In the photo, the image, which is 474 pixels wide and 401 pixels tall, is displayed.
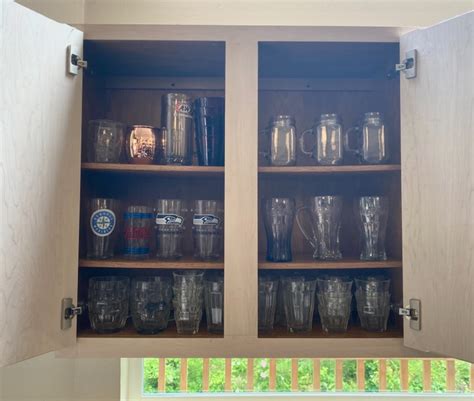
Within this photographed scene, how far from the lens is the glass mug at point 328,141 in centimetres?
106

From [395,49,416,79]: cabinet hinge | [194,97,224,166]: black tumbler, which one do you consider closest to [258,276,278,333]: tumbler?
[194,97,224,166]: black tumbler

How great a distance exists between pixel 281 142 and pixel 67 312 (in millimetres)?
681

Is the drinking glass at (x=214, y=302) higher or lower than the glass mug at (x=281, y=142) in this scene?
lower

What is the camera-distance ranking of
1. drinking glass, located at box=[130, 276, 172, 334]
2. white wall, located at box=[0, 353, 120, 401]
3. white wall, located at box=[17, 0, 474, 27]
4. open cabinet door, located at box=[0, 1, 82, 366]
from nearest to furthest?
open cabinet door, located at box=[0, 1, 82, 366] → drinking glass, located at box=[130, 276, 172, 334] → white wall, located at box=[0, 353, 120, 401] → white wall, located at box=[17, 0, 474, 27]

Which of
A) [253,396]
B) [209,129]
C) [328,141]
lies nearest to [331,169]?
[328,141]

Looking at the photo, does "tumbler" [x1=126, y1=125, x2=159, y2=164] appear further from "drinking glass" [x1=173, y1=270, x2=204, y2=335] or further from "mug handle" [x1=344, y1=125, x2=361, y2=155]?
"mug handle" [x1=344, y1=125, x2=361, y2=155]

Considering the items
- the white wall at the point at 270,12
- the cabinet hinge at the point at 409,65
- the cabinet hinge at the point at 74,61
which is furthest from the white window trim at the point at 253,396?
the white wall at the point at 270,12

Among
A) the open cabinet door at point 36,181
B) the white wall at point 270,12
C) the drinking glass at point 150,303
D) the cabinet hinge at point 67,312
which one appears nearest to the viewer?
the open cabinet door at point 36,181

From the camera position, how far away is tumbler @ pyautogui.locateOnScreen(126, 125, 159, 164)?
1.04 metres

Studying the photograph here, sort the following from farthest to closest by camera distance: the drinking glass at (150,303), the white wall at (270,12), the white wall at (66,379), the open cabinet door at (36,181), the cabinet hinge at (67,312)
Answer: the white wall at (270,12) < the white wall at (66,379) < the drinking glass at (150,303) < the cabinet hinge at (67,312) < the open cabinet door at (36,181)

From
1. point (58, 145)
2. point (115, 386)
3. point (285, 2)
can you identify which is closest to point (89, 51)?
point (58, 145)

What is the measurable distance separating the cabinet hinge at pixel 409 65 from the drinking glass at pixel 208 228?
0.56 m

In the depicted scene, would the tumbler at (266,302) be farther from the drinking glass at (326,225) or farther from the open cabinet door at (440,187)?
the open cabinet door at (440,187)

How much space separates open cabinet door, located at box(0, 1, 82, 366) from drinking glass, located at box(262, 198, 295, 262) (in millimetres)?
486
